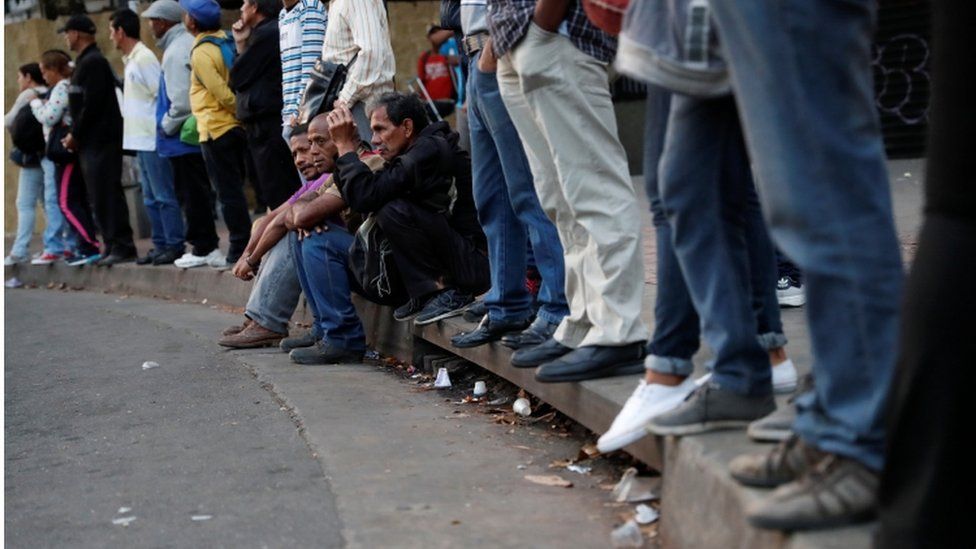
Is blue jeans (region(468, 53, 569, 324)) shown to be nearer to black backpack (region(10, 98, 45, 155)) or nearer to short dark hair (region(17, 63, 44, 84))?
black backpack (region(10, 98, 45, 155))

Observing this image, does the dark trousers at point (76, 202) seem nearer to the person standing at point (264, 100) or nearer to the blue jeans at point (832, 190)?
the person standing at point (264, 100)

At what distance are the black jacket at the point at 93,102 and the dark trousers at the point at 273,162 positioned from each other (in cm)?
298

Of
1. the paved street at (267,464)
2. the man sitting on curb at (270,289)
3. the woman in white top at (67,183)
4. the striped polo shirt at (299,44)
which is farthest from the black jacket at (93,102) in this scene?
the paved street at (267,464)

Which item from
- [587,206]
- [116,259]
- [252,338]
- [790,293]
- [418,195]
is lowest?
[116,259]

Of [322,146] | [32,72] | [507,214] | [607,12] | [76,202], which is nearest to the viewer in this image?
[607,12]

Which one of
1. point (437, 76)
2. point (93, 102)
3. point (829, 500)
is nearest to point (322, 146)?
point (93, 102)

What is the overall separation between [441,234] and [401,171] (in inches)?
13.8

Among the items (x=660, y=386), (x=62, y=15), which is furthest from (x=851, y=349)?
(x=62, y=15)

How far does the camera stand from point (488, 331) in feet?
18.4

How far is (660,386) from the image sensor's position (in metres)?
3.73

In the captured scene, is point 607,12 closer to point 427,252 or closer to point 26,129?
point 427,252

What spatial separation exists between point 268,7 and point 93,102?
115 inches

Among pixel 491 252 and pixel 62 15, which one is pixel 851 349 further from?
pixel 62 15

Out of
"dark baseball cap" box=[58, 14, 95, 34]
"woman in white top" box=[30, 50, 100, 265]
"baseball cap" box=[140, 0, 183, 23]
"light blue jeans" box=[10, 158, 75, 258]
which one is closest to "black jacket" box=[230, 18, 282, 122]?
"baseball cap" box=[140, 0, 183, 23]
